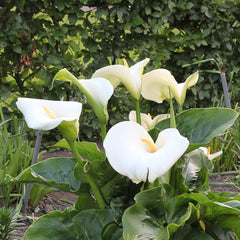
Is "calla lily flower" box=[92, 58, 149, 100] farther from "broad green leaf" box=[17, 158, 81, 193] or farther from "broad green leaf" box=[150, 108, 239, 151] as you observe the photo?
"broad green leaf" box=[17, 158, 81, 193]

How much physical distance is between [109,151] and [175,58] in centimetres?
250

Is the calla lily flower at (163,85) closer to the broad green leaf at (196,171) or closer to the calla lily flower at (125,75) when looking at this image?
A: the calla lily flower at (125,75)

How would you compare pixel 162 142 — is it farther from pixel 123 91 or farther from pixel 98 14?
pixel 123 91

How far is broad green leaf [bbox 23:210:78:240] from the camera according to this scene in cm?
84

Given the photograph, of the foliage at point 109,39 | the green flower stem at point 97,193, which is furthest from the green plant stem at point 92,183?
the foliage at point 109,39

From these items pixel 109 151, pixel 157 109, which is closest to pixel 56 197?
pixel 109 151

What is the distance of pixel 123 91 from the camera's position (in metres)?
3.03

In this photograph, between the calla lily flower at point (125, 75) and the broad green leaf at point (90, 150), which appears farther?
the broad green leaf at point (90, 150)

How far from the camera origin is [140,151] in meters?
0.77

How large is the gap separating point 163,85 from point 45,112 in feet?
1.11

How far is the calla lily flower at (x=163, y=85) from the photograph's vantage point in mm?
938

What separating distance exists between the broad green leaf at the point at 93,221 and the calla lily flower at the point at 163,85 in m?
0.35

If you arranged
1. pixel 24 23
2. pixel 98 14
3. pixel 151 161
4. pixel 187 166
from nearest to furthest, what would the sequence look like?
pixel 151 161, pixel 187 166, pixel 24 23, pixel 98 14

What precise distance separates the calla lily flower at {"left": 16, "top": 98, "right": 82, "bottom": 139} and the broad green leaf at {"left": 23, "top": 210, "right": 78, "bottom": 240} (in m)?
0.22
